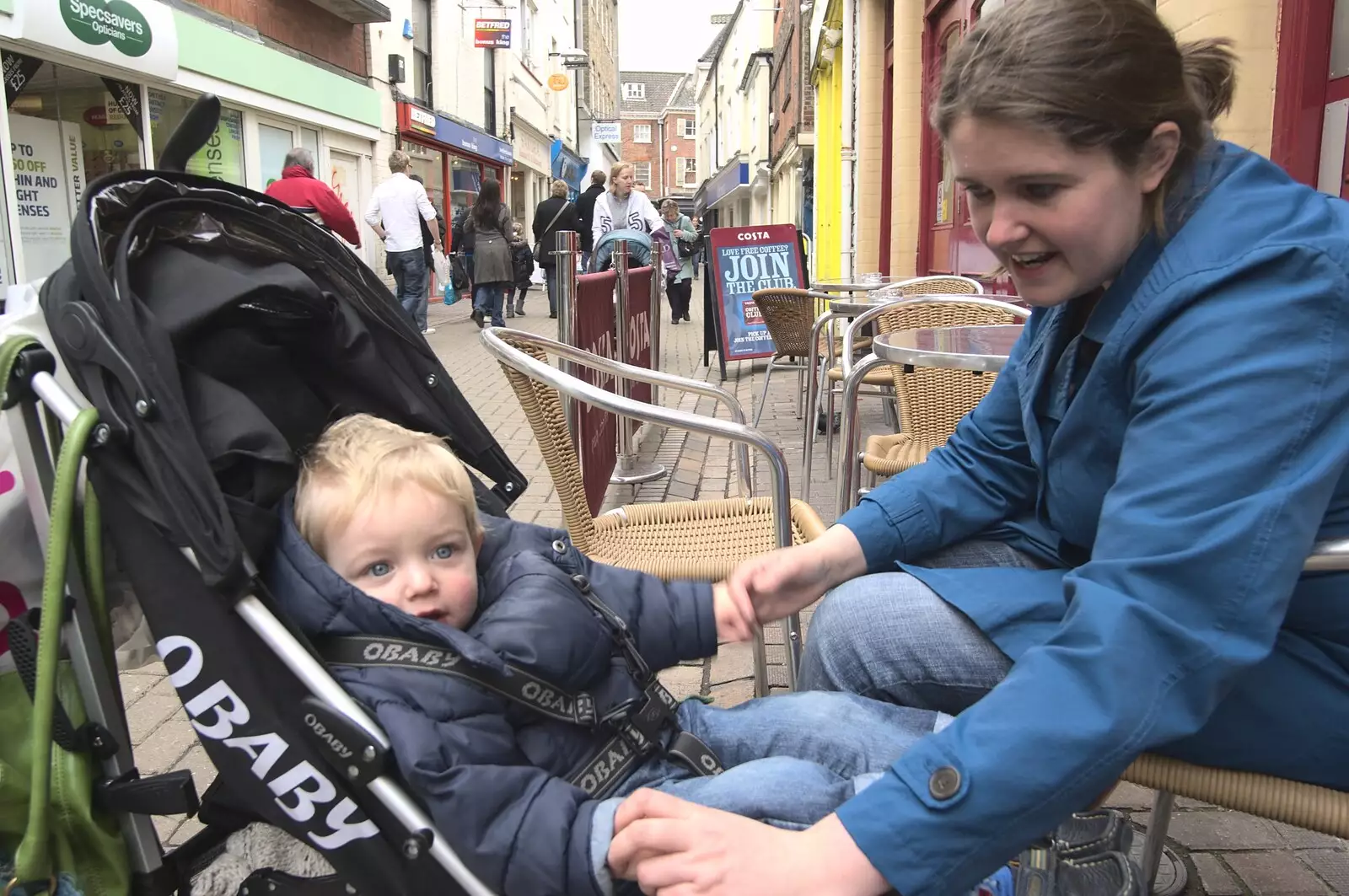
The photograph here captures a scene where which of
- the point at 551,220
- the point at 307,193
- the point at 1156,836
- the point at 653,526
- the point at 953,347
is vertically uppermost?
the point at 307,193

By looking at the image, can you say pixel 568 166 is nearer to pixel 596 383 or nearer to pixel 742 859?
pixel 596 383

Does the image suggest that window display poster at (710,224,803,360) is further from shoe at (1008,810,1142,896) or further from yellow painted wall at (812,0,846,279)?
shoe at (1008,810,1142,896)

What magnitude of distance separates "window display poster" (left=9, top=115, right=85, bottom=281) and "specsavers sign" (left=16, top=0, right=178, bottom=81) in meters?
0.78

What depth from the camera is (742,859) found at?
3.51ft

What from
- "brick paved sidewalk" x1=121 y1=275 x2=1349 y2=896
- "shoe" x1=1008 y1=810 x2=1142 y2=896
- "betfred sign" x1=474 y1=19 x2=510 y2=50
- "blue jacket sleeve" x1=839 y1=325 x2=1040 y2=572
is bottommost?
"brick paved sidewalk" x1=121 y1=275 x2=1349 y2=896

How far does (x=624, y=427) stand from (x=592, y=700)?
4.22m

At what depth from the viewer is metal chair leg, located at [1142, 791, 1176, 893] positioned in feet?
6.26

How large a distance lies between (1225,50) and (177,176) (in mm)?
1516

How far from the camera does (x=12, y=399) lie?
133cm

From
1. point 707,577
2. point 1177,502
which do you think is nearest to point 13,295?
point 707,577

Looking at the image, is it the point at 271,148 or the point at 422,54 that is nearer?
the point at 271,148

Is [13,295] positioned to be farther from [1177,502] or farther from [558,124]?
[558,124]

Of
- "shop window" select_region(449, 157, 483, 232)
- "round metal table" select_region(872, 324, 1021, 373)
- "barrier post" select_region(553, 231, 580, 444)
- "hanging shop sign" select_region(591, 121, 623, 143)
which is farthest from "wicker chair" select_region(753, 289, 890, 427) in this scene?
"hanging shop sign" select_region(591, 121, 623, 143)

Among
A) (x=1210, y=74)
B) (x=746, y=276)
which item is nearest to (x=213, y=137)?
(x=746, y=276)
